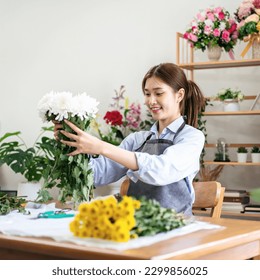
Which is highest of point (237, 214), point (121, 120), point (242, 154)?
point (121, 120)

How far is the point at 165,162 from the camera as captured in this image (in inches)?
95.6

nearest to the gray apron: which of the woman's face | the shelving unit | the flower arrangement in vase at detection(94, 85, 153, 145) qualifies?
the woman's face

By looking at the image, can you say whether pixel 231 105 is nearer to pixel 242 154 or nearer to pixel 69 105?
pixel 242 154

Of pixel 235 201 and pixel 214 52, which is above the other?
pixel 214 52

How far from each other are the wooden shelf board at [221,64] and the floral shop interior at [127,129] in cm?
2

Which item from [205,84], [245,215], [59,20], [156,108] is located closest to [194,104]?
[156,108]

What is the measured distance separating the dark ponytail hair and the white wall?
6.89 ft

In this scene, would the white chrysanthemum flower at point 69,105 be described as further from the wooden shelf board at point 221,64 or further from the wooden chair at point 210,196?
the wooden shelf board at point 221,64

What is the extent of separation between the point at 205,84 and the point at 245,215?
1194 mm

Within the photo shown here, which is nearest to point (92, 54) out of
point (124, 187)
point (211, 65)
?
point (211, 65)

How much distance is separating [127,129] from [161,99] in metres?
2.51

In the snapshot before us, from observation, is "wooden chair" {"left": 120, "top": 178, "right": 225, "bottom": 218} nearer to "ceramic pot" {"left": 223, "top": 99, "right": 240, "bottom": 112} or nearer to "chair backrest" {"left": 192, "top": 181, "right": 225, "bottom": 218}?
"chair backrest" {"left": 192, "top": 181, "right": 225, "bottom": 218}

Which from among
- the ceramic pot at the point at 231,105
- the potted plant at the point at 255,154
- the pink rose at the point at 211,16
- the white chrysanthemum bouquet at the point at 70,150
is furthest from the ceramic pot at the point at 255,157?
the white chrysanthemum bouquet at the point at 70,150

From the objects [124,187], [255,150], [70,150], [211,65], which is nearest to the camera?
[70,150]
